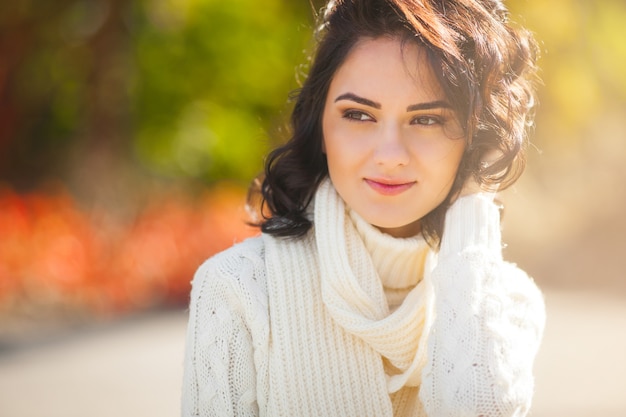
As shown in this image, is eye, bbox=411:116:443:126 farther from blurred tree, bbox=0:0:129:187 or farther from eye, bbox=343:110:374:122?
blurred tree, bbox=0:0:129:187

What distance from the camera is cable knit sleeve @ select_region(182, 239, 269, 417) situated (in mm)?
2312

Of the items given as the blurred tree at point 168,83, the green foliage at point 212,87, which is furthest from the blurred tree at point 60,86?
the green foliage at point 212,87

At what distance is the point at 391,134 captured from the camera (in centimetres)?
228

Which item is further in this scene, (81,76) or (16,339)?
(81,76)

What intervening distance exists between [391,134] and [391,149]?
0.15 ft

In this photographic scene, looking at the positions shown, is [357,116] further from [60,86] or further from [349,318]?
[60,86]

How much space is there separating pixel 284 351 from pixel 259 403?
17 centimetres

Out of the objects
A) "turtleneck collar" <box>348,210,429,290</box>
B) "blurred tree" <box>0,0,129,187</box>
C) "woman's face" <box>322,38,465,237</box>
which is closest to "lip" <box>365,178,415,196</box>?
"woman's face" <box>322,38,465,237</box>

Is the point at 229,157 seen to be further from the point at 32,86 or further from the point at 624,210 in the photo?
the point at 624,210

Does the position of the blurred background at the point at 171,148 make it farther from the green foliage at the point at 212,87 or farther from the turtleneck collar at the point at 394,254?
Answer: the turtleneck collar at the point at 394,254

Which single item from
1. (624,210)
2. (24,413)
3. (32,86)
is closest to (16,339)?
(24,413)

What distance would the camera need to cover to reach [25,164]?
10148 mm

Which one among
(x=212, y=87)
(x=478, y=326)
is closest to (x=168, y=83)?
(x=212, y=87)

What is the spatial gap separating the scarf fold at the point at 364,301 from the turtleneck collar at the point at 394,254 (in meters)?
0.03
